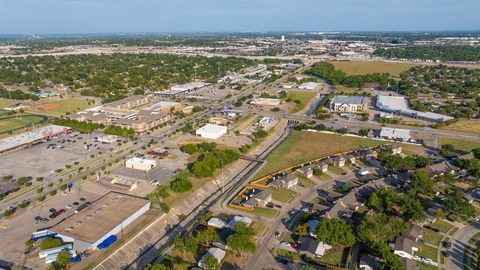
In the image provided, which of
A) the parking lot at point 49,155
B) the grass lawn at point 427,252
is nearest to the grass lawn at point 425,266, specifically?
the grass lawn at point 427,252

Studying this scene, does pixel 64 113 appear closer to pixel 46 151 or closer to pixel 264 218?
pixel 46 151

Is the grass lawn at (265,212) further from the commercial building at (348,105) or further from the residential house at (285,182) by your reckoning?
the commercial building at (348,105)

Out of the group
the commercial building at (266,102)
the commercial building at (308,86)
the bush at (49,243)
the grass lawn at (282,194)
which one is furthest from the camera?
the commercial building at (308,86)

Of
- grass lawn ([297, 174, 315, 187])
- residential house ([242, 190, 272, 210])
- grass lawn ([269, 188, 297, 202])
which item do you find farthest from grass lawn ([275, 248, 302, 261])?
grass lawn ([297, 174, 315, 187])

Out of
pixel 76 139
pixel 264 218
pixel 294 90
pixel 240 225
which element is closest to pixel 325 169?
pixel 264 218

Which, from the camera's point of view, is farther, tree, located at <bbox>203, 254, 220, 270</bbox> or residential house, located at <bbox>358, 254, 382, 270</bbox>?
residential house, located at <bbox>358, 254, 382, 270</bbox>

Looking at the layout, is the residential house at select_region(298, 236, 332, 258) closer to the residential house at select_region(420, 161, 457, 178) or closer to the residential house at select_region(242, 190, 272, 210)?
the residential house at select_region(242, 190, 272, 210)

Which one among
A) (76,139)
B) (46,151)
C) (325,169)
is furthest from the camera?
(76,139)
